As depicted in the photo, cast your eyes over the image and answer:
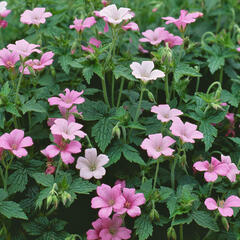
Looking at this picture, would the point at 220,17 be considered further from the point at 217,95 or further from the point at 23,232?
the point at 23,232

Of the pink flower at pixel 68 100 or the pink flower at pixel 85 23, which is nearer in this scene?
the pink flower at pixel 68 100

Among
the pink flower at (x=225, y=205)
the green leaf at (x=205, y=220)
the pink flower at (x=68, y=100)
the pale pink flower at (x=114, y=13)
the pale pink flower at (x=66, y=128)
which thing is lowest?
the green leaf at (x=205, y=220)

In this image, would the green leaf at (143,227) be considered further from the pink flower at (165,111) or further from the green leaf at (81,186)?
the pink flower at (165,111)

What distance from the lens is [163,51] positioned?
2.19m

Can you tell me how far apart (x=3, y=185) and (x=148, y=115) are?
1.00m

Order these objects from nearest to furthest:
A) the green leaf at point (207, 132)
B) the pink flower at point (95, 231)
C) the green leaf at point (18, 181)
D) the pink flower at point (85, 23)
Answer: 1. the pink flower at point (95, 231)
2. the green leaf at point (18, 181)
3. the green leaf at point (207, 132)
4. the pink flower at point (85, 23)

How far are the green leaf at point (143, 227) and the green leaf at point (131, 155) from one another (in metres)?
0.28

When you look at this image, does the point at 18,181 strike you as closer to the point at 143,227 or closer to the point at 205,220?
the point at 143,227

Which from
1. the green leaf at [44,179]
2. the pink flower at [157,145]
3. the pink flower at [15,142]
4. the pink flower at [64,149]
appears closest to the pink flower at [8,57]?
the pink flower at [15,142]

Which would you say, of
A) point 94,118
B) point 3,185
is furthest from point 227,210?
point 3,185

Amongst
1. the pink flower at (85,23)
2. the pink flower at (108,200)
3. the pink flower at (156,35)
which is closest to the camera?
the pink flower at (108,200)

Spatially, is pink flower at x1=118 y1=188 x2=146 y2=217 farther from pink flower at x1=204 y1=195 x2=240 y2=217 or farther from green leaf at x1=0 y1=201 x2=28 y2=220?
green leaf at x1=0 y1=201 x2=28 y2=220

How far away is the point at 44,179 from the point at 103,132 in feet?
1.39

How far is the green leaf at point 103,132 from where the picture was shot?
6.97 feet
